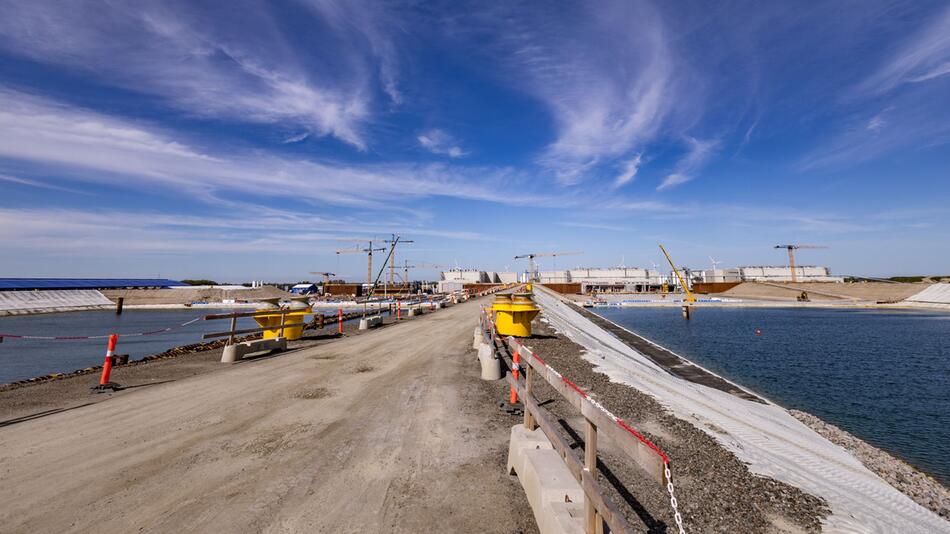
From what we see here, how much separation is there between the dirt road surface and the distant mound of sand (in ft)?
359

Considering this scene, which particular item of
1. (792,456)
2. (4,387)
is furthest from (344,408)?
(4,387)

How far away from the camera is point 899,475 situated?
9211mm

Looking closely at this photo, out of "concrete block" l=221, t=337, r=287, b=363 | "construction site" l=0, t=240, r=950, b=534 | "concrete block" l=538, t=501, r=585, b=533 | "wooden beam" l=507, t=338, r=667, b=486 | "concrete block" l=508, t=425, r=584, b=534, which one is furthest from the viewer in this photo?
"concrete block" l=221, t=337, r=287, b=363

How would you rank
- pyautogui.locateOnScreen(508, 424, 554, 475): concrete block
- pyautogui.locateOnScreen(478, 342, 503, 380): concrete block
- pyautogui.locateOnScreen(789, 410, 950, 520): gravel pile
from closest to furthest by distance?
pyautogui.locateOnScreen(508, 424, 554, 475): concrete block
pyautogui.locateOnScreen(789, 410, 950, 520): gravel pile
pyautogui.locateOnScreen(478, 342, 503, 380): concrete block

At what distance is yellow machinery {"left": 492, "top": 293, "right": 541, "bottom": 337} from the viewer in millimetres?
18156

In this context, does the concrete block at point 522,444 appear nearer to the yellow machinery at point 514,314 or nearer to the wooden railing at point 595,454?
the wooden railing at point 595,454

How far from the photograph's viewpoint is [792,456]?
7.75 metres

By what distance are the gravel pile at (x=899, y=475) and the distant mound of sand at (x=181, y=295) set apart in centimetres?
11599

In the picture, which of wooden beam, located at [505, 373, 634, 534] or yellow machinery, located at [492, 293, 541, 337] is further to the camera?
yellow machinery, located at [492, 293, 541, 337]

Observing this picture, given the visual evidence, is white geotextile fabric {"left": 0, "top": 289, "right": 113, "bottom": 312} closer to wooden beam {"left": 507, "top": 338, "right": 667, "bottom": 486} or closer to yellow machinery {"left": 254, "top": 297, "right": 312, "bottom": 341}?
yellow machinery {"left": 254, "top": 297, "right": 312, "bottom": 341}

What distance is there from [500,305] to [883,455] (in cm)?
1336

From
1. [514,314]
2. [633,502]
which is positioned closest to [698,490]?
[633,502]

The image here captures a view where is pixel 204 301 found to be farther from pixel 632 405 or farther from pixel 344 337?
pixel 632 405

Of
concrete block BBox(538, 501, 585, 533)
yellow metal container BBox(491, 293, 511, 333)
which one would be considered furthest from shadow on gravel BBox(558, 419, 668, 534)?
yellow metal container BBox(491, 293, 511, 333)
